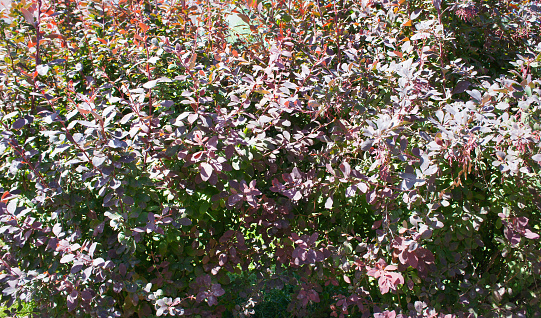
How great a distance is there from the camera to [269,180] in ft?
7.77

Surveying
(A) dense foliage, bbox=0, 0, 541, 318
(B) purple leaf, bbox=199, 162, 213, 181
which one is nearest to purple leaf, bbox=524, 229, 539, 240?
(A) dense foliage, bbox=0, 0, 541, 318

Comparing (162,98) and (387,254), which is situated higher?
(162,98)

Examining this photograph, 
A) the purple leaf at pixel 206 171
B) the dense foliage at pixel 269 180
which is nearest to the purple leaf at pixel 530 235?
the dense foliage at pixel 269 180

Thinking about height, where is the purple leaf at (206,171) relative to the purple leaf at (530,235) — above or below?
above

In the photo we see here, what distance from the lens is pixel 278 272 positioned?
91.1 inches

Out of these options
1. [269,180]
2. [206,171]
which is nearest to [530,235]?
[269,180]

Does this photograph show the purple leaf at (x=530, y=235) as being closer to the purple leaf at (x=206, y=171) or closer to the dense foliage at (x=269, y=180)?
the dense foliage at (x=269, y=180)

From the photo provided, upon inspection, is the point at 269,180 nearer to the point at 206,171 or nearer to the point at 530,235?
the point at 206,171

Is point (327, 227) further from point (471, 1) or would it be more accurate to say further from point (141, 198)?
point (471, 1)

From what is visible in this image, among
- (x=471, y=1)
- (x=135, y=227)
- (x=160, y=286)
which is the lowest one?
(x=160, y=286)

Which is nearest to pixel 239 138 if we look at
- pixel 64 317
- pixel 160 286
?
pixel 160 286

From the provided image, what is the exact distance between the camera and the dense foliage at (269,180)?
1887mm

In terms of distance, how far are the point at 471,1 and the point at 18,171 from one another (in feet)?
9.40

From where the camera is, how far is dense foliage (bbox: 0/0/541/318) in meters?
1.89
